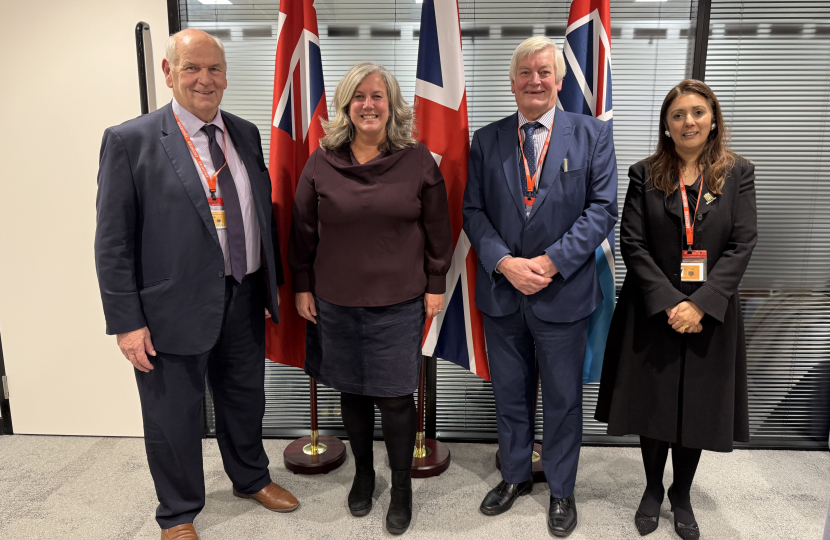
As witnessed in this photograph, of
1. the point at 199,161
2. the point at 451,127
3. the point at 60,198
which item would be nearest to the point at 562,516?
the point at 451,127

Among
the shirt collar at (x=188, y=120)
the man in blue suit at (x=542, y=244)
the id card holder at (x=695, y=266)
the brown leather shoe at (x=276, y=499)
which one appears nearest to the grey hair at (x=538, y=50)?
the man in blue suit at (x=542, y=244)

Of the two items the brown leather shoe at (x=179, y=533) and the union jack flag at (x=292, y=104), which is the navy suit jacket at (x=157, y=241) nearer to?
the union jack flag at (x=292, y=104)

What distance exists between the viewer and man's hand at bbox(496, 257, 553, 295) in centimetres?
199

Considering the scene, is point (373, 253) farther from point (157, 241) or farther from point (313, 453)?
point (313, 453)

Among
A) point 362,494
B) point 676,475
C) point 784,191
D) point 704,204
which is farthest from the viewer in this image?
point 784,191

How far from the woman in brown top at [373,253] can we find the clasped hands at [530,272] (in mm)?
264

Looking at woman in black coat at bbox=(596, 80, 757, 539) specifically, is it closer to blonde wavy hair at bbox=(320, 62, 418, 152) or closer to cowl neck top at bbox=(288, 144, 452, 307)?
cowl neck top at bbox=(288, 144, 452, 307)

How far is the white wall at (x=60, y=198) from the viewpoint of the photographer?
260 centimetres

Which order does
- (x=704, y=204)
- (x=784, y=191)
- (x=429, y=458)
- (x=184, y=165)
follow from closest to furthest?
A: 1. (x=184, y=165)
2. (x=704, y=204)
3. (x=429, y=458)
4. (x=784, y=191)

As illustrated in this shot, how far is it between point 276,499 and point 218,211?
1.26 metres

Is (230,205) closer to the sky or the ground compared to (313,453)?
closer to the sky

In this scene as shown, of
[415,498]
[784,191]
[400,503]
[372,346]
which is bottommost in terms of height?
[415,498]

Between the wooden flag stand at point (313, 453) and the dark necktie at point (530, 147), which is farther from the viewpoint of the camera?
the wooden flag stand at point (313, 453)

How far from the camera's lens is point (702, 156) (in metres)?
1.99
